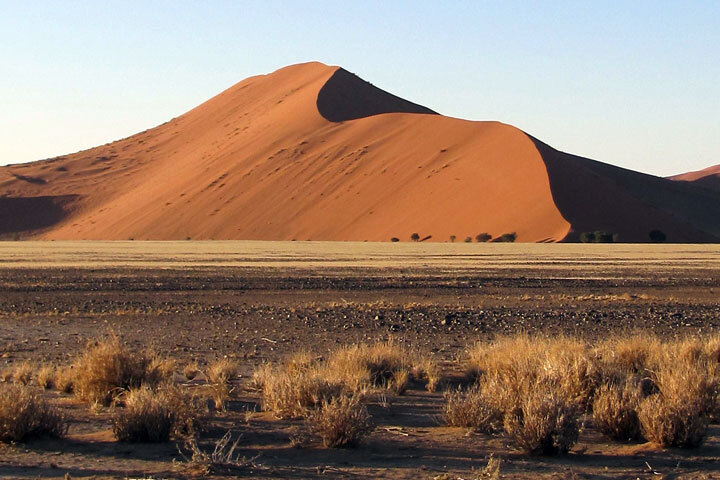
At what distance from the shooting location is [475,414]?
26.8 ft

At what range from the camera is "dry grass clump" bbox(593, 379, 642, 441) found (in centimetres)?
797

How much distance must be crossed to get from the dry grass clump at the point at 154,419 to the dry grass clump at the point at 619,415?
3.44m

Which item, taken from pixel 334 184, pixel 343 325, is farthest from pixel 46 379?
pixel 334 184

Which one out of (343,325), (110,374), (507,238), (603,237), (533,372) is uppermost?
(507,238)

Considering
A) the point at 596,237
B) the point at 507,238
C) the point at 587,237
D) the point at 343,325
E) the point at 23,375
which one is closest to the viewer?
the point at 23,375

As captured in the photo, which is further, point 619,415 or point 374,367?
point 374,367

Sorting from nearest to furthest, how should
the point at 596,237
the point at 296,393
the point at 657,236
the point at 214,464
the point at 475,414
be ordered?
the point at 214,464 < the point at 475,414 < the point at 296,393 < the point at 596,237 < the point at 657,236

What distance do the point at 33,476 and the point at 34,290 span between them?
63.4ft

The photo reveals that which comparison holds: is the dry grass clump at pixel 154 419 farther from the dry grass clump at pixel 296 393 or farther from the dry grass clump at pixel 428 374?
the dry grass clump at pixel 428 374

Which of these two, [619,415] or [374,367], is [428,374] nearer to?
[374,367]

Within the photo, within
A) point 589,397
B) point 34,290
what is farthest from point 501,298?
point 589,397

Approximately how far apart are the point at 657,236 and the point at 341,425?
74513mm

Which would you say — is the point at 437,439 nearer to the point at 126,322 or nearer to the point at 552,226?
the point at 126,322

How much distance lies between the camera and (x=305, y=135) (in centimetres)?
10306
